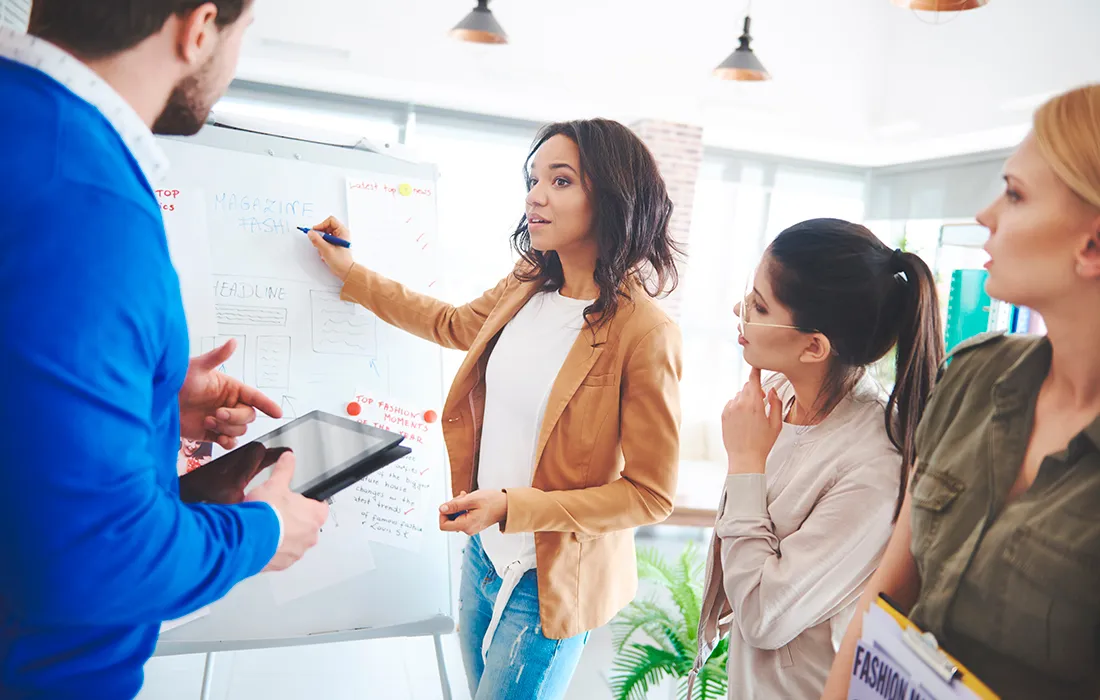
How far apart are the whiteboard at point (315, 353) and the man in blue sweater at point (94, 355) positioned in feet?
2.64

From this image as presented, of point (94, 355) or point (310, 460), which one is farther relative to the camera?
point (310, 460)

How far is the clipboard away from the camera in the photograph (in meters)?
0.72

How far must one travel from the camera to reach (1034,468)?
83 cm

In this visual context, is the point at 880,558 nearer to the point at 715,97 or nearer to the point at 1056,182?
the point at 1056,182

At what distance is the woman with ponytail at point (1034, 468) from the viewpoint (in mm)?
739

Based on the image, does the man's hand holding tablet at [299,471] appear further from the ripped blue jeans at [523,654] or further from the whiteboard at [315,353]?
the ripped blue jeans at [523,654]

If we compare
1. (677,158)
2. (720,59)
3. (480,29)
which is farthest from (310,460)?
(677,158)

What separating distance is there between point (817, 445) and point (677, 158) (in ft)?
16.9

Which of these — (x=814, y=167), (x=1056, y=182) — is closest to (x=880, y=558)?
(x=1056, y=182)

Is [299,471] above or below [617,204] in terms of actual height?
below

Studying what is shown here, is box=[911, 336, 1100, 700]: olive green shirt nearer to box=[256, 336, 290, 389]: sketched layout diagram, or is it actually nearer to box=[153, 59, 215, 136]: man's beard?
box=[153, 59, 215, 136]: man's beard

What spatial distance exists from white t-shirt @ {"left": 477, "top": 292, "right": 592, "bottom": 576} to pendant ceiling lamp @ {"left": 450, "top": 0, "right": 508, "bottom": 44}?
7.76 ft

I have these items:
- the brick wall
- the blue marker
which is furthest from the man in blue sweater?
the brick wall

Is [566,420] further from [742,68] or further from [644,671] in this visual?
[742,68]
